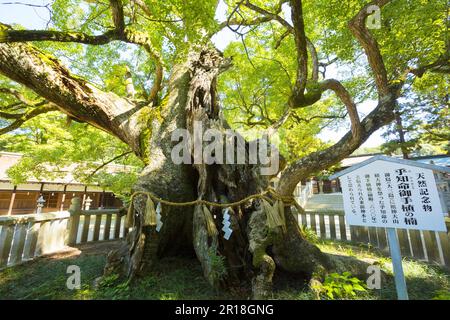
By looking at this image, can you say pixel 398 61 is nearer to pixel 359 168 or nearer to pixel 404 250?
pixel 359 168

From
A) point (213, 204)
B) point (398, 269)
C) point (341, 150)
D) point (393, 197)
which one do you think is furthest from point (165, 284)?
point (341, 150)

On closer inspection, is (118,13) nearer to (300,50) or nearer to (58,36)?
(58,36)

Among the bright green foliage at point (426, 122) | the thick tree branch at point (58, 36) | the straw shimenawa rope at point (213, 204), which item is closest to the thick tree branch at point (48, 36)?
the thick tree branch at point (58, 36)

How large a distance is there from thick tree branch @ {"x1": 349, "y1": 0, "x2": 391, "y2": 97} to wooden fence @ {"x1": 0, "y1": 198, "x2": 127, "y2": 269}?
17.1 feet

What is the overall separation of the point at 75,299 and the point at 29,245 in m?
2.68

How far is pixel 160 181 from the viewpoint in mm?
3691

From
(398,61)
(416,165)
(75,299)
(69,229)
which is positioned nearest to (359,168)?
(416,165)

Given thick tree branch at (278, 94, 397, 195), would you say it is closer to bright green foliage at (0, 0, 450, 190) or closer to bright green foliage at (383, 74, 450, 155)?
bright green foliage at (0, 0, 450, 190)

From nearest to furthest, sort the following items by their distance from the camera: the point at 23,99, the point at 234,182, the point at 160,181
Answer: the point at 160,181 → the point at 234,182 → the point at 23,99

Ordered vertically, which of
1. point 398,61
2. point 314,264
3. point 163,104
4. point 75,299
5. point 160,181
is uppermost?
point 398,61

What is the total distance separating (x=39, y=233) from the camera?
4730 mm

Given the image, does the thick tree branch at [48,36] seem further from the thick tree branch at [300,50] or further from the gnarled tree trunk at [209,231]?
the thick tree branch at [300,50]

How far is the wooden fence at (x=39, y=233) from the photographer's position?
4.01m

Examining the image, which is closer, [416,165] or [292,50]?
[416,165]
